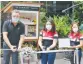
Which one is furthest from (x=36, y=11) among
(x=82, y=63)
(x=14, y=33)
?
(x=82, y=63)

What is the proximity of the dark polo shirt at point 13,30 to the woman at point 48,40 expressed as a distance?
1.55ft

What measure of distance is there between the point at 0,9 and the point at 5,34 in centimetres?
81

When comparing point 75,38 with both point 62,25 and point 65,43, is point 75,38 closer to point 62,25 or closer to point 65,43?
point 65,43

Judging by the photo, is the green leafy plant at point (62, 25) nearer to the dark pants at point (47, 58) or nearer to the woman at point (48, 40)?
the woman at point (48, 40)

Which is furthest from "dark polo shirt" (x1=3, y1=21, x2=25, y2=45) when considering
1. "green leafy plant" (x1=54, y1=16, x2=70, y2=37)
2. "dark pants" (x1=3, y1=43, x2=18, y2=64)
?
"green leafy plant" (x1=54, y1=16, x2=70, y2=37)

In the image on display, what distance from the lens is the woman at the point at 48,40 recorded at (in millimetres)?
5938

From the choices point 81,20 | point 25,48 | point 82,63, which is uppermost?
Answer: point 81,20

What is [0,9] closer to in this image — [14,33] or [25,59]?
[14,33]

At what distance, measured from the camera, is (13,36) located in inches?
226

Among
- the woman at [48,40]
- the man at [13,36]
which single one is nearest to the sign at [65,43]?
the woman at [48,40]

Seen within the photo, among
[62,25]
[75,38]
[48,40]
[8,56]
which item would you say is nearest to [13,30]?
[8,56]

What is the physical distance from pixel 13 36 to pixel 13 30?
13 centimetres

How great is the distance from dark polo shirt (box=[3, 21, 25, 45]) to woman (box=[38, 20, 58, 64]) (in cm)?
47

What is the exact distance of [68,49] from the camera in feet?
20.3
